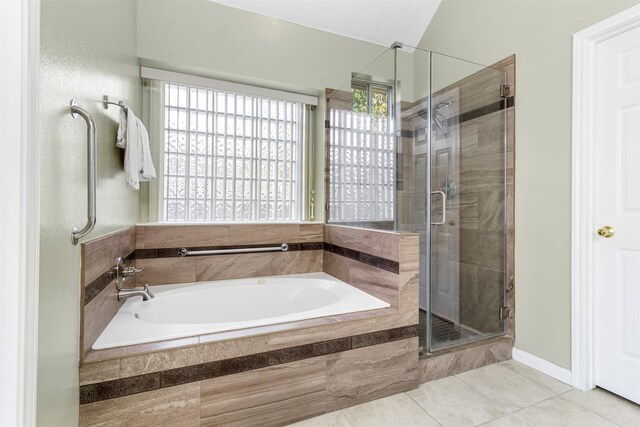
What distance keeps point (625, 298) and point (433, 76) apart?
5.68 ft

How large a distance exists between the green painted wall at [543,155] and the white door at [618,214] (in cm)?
15

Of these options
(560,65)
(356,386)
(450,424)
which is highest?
(560,65)

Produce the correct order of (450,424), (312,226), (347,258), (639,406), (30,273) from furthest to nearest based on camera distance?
(312,226) → (347,258) → (639,406) → (450,424) → (30,273)

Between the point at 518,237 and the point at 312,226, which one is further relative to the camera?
the point at 312,226

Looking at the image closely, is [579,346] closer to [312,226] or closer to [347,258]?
[347,258]

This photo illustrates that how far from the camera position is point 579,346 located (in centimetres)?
184

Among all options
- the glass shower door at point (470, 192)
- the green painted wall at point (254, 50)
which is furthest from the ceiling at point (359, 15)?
the glass shower door at point (470, 192)

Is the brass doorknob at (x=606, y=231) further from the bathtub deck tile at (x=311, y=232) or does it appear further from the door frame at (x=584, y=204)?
the bathtub deck tile at (x=311, y=232)

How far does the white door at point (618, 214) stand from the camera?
1653 millimetres

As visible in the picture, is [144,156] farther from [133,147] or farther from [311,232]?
[311,232]

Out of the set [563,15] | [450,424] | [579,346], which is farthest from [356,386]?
[563,15]

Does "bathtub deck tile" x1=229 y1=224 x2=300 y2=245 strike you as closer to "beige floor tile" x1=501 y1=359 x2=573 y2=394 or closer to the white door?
"beige floor tile" x1=501 y1=359 x2=573 y2=394

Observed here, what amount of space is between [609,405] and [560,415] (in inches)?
13.0

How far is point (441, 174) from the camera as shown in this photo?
221 centimetres
